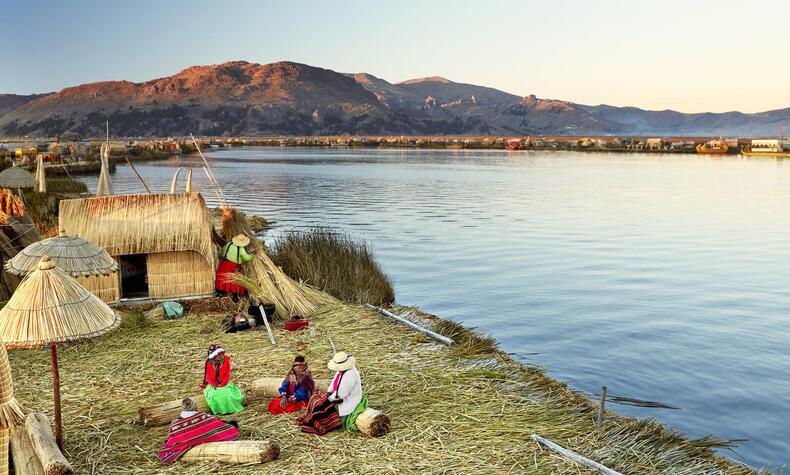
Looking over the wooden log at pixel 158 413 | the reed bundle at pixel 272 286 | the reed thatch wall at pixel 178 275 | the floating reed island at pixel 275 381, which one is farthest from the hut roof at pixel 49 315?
the reed thatch wall at pixel 178 275

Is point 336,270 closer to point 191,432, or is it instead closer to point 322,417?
point 322,417

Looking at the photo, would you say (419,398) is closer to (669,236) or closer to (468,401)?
(468,401)

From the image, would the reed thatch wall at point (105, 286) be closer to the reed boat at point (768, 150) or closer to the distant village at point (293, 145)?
the distant village at point (293, 145)

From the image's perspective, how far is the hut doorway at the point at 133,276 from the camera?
12.4 meters

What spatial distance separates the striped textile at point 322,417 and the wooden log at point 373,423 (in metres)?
0.26

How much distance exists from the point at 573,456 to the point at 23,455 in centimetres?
500

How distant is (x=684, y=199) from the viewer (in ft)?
126

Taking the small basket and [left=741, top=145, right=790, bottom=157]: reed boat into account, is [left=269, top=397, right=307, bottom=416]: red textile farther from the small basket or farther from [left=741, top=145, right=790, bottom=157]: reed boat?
[left=741, top=145, right=790, bottom=157]: reed boat

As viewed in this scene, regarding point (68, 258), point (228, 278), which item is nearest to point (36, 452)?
point (68, 258)

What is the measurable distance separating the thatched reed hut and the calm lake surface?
574 cm

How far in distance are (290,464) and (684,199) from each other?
122 ft

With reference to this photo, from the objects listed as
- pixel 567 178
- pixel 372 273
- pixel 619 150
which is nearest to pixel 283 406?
pixel 372 273

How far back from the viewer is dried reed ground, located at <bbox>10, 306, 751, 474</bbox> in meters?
6.18

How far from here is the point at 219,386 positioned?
725cm
